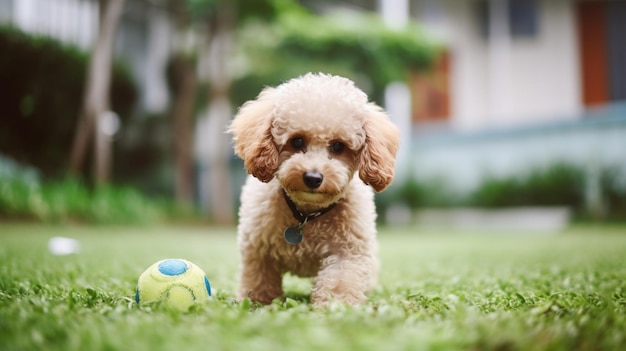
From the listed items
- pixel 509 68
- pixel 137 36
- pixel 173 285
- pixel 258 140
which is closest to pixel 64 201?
pixel 137 36

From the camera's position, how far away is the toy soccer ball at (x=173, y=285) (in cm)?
239

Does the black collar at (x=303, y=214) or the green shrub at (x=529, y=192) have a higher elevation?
the black collar at (x=303, y=214)

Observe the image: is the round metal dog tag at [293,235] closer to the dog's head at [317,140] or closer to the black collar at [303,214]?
the black collar at [303,214]

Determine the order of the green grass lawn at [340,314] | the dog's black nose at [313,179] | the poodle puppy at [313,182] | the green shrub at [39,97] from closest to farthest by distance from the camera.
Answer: the green grass lawn at [340,314], the dog's black nose at [313,179], the poodle puppy at [313,182], the green shrub at [39,97]

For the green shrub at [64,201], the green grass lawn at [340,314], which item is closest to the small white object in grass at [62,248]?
the green grass lawn at [340,314]

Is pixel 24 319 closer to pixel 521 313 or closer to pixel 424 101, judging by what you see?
pixel 521 313

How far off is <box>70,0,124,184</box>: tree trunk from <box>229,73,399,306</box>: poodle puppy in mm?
9078

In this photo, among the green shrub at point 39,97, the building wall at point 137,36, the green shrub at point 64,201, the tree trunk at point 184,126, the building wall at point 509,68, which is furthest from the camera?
the building wall at point 509,68

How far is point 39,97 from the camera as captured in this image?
38.4 ft

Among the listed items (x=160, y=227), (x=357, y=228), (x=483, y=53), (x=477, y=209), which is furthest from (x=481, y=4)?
(x=357, y=228)

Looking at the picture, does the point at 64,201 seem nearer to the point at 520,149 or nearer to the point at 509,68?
the point at 520,149

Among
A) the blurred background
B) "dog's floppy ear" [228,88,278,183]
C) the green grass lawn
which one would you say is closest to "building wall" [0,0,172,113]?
the blurred background

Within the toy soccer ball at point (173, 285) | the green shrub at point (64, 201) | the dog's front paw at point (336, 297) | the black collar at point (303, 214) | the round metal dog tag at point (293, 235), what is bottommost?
the green shrub at point (64, 201)

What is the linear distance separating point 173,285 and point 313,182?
0.74 m
